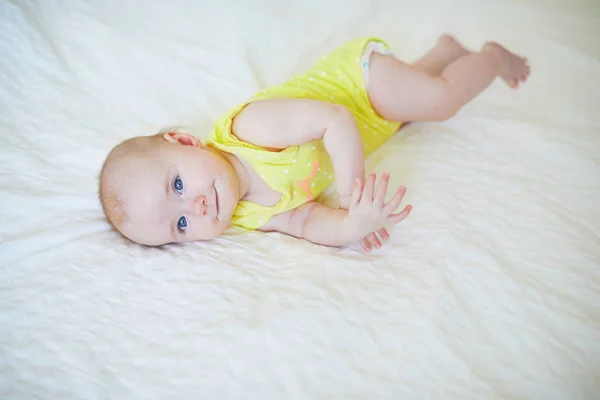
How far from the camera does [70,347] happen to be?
2.72ft

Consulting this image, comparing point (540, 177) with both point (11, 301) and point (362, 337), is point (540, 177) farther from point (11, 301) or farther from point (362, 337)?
point (11, 301)

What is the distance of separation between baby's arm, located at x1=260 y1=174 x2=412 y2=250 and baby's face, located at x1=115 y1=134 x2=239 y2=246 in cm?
16

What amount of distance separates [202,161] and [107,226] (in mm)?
253

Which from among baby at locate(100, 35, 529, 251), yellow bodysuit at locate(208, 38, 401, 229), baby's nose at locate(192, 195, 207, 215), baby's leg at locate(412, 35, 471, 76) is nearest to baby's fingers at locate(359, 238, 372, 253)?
baby at locate(100, 35, 529, 251)

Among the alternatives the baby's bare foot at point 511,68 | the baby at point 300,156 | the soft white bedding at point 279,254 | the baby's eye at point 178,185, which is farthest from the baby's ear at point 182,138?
the baby's bare foot at point 511,68

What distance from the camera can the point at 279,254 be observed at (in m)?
1.01

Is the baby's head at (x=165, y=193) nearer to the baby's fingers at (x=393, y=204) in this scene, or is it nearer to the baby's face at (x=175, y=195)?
the baby's face at (x=175, y=195)

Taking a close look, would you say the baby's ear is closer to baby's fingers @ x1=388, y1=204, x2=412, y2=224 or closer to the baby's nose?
the baby's nose

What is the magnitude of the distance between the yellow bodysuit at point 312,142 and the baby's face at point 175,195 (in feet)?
0.28

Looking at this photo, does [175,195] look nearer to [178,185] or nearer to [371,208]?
[178,185]

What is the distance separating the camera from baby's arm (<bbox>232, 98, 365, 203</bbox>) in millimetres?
1045

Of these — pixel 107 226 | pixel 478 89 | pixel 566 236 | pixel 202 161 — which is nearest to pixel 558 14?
pixel 478 89

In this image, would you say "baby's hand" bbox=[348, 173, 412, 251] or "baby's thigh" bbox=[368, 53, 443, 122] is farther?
"baby's thigh" bbox=[368, 53, 443, 122]

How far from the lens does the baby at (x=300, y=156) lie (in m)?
1.00
